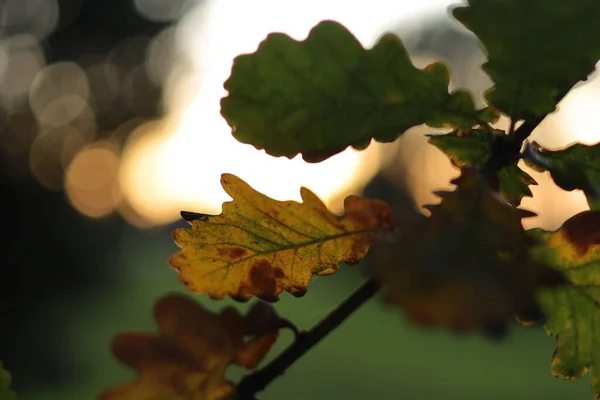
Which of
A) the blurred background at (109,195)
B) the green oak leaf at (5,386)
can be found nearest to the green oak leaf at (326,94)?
the green oak leaf at (5,386)

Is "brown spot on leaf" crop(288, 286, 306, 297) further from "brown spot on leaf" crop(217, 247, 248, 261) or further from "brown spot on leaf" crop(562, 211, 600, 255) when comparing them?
"brown spot on leaf" crop(562, 211, 600, 255)

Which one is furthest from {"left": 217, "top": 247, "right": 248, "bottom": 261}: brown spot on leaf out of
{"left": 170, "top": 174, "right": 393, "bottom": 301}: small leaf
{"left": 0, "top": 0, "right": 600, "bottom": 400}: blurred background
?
{"left": 0, "top": 0, "right": 600, "bottom": 400}: blurred background

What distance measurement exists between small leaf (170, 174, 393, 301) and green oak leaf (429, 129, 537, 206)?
2.8 inches

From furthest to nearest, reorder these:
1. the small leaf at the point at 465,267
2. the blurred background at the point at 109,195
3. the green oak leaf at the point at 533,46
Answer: the blurred background at the point at 109,195, the green oak leaf at the point at 533,46, the small leaf at the point at 465,267

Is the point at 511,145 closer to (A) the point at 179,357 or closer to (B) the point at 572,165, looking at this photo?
(B) the point at 572,165

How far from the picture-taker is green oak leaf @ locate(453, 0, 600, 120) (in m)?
0.37

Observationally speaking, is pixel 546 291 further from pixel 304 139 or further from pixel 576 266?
pixel 304 139

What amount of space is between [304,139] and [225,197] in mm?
71

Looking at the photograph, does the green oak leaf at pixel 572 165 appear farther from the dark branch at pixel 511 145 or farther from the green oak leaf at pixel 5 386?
the green oak leaf at pixel 5 386

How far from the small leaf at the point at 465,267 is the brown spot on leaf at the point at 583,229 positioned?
0.35 feet

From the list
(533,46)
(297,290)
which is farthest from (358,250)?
(533,46)

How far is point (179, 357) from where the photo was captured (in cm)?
41

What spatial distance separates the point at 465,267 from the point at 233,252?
213mm

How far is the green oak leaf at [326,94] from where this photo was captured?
410mm
